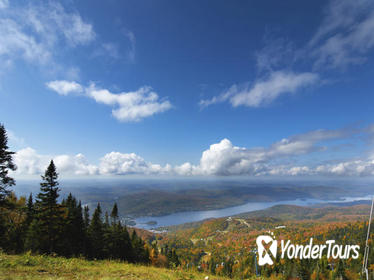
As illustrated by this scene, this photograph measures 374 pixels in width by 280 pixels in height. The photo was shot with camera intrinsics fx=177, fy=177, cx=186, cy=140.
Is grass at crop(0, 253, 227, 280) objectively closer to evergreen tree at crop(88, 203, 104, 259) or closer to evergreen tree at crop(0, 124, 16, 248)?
evergreen tree at crop(0, 124, 16, 248)

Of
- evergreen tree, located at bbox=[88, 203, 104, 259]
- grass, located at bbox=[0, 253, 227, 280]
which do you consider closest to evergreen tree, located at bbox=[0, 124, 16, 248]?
grass, located at bbox=[0, 253, 227, 280]

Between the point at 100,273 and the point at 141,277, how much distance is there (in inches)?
113

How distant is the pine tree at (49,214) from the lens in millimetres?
24562

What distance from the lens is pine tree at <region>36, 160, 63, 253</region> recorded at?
24.6 m

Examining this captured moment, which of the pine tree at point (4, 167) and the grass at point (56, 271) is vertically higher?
the pine tree at point (4, 167)

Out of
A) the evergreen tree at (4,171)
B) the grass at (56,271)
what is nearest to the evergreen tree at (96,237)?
the evergreen tree at (4,171)

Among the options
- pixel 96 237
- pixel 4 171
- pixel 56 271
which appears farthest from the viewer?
pixel 96 237

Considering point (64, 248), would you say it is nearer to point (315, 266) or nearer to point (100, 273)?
point (100, 273)

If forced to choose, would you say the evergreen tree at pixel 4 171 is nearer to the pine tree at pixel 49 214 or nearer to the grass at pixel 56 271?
the pine tree at pixel 49 214

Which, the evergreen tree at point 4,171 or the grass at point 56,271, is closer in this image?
the grass at point 56,271

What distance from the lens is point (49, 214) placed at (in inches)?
979

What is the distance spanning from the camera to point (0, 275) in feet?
32.7

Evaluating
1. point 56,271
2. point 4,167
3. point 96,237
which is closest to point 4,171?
point 4,167

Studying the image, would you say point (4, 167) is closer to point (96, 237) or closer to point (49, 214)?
point (49, 214)
